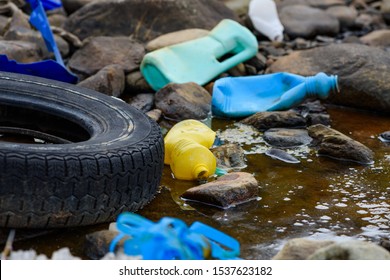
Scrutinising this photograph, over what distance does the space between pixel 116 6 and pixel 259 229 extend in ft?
12.5

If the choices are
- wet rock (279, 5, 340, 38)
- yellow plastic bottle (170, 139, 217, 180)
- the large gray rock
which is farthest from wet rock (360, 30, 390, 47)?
yellow plastic bottle (170, 139, 217, 180)

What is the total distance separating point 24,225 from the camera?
3.41 metres

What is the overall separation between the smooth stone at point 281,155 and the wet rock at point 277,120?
0.46m

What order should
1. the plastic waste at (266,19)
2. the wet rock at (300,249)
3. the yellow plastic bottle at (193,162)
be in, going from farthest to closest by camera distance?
the plastic waste at (266,19), the yellow plastic bottle at (193,162), the wet rock at (300,249)

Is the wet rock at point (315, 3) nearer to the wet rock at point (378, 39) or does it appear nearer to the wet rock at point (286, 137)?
the wet rock at point (378, 39)

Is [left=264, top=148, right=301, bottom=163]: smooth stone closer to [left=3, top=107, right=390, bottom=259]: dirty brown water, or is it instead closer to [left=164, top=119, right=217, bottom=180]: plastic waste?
[left=3, top=107, right=390, bottom=259]: dirty brown water

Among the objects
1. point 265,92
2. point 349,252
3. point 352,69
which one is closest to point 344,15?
point 352,69

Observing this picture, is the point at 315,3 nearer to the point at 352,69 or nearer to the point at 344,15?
the point at 344,15

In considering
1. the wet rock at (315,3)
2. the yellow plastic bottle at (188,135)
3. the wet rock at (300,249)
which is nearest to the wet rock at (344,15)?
the wet rock at (315,3)

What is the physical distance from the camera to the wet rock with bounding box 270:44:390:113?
5887 mm

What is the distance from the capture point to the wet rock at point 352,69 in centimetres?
589
